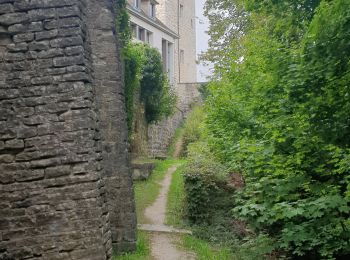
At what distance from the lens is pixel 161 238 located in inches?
430

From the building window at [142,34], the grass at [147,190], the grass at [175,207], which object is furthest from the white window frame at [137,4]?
the grass at [175,207]

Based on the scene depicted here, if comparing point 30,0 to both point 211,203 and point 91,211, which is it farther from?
point 211,203

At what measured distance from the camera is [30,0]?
17.0ft

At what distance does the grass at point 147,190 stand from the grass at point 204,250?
2041 mm

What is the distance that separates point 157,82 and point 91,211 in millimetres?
18130

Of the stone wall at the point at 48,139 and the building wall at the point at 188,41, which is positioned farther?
the building wall at the point at 188,41

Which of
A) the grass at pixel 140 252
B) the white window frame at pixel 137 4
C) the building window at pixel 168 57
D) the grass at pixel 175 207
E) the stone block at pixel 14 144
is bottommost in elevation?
the grass at pixel 175 207

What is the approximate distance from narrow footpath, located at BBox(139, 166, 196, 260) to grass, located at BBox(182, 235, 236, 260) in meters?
0.21

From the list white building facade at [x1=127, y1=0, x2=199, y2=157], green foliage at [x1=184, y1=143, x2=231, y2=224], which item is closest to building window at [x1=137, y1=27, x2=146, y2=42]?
white building facade at [x1=127, y1=0, x2=199, y2=157]

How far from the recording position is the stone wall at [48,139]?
16.3 feet

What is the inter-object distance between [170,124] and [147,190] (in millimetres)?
12791

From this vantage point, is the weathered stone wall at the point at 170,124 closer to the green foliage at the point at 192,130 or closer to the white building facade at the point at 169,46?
the white building facade at the point at 169,46

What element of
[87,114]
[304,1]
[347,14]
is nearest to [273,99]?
[304,1]

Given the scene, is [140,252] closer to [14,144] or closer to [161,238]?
Answer: [161,238]
